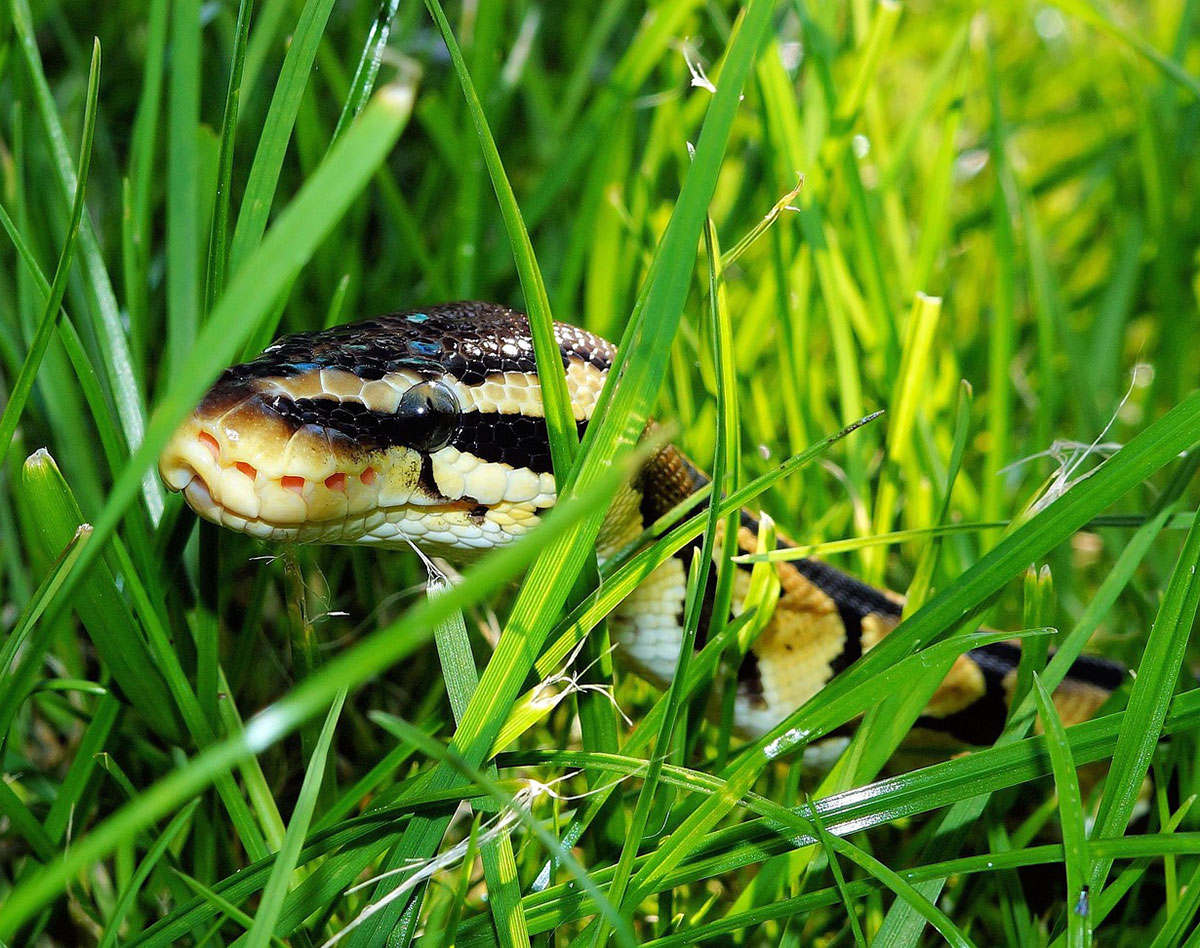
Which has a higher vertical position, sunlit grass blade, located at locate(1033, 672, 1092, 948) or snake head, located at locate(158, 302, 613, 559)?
snake head, located at locate(158, 302, 613, 559)

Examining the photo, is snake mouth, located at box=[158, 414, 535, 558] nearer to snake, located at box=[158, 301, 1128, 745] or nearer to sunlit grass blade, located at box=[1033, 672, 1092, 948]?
snake, located at box=[158, 301, 1128, 745]

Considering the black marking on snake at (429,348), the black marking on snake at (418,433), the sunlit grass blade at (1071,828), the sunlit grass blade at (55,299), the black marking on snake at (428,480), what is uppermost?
the sunlit grass blade at (55,299)

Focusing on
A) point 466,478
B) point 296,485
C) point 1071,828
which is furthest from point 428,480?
point 1071,828

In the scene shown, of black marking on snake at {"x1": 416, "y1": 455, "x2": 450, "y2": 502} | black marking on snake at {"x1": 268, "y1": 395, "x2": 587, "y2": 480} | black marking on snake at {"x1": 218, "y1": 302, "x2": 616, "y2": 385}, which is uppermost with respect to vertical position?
black marking on snake at {"x1": 218, "y1": 302, "x2": 616, "y2": 385}

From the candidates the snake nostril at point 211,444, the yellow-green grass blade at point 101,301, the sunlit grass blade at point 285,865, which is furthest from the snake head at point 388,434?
the sunlit grass blade at point 285,865

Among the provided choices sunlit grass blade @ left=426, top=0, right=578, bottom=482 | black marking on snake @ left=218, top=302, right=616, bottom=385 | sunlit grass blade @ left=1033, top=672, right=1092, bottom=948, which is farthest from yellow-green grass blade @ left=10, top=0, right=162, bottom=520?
sunlit grass blade @ left=1033, top=672, right=1092, bottom=948

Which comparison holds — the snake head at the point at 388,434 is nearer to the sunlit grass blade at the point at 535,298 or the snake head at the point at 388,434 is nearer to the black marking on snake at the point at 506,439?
the black marking on snake at the point at 506,439
